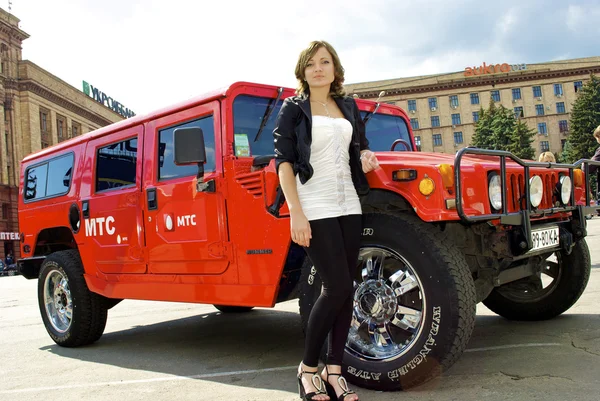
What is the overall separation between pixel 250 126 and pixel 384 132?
55.6 inches

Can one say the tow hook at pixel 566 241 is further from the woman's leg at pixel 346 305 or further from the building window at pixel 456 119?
the building window at pixel 456 119

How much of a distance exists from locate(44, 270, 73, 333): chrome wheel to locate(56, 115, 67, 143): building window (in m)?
51.3

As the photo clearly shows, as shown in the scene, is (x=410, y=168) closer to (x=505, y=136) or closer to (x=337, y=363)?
(x=337, y=363)

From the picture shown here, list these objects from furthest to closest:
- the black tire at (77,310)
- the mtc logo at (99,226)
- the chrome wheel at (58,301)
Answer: the chrome wheel at (58,301) < the black tire at (77,310) < the mtc logo at (99,226)

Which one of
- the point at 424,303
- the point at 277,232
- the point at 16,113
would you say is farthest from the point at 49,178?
the point at 16,113

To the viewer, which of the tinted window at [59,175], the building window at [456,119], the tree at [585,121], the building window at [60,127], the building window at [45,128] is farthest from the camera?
the building window at [456,119]

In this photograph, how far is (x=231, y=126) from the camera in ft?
13.1

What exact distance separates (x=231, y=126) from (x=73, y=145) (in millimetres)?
2539

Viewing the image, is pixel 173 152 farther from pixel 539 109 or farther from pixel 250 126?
pixel 539 109

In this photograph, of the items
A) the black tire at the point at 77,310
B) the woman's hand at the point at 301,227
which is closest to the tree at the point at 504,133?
the black tire at the point at 77,310

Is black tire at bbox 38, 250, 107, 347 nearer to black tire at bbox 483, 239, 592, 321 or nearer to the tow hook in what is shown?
black tire at bbox 483, 239, 592, 321

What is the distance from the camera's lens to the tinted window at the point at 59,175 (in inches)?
227

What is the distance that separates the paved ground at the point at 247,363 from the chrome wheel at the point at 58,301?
257 millimetres

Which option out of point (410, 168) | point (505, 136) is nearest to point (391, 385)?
point (410, 168)
